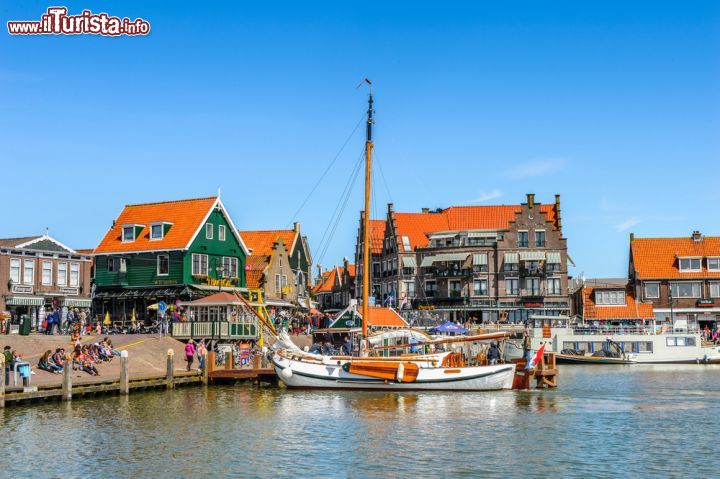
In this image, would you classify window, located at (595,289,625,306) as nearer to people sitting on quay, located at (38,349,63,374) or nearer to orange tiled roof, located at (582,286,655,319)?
orange tiled roof, located at (582,286,655,319)

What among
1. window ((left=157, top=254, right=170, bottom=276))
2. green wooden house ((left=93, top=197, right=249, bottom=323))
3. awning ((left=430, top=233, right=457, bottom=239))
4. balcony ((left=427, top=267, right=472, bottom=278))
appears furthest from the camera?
awning ((left=430, top=233, right=457, bottom=239))

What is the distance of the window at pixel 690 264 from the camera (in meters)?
101

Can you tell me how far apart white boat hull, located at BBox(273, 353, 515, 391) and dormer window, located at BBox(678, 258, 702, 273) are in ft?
195

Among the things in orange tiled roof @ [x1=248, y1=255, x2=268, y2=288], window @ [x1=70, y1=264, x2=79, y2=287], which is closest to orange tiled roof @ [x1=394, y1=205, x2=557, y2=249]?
orange tiled roof @ [x1=248, y1=255, x2=268, y2=288]

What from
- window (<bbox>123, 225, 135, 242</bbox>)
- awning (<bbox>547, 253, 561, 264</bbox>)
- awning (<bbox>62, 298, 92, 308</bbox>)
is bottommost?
awning (<bbox>62, 298, 92, 308</bbox>)

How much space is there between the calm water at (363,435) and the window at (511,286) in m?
56.5

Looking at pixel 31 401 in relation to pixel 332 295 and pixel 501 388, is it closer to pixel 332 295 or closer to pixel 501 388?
pixel 501 388

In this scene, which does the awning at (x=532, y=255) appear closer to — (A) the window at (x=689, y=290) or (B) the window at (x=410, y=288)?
(B) the window at (x=410, y=288)

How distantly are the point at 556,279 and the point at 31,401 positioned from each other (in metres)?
74.7

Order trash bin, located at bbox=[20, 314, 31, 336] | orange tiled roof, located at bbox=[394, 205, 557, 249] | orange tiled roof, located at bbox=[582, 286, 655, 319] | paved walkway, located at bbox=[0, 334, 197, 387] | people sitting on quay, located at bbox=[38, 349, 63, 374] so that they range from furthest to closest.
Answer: orange tiled roof, located at bbox=[394, 205, 557, 249] < orange tiled roof, located at bbox=[582, 286, 655, 319] < trash bin, located at bbox=[20, 314, 31, 336] < paved walkway, located at bbox=[0, 334, 197, 387] < people sitting on quay, located at bbox=[38, 349, 63, 374]

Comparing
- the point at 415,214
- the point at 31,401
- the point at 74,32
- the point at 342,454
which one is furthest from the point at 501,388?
the point at 415,214

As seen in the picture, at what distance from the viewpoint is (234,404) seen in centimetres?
4266

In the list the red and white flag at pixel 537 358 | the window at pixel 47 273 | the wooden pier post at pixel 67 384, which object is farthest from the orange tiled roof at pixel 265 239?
the wooden pier post at pixel 67 384

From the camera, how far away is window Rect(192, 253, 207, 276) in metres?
72.1
